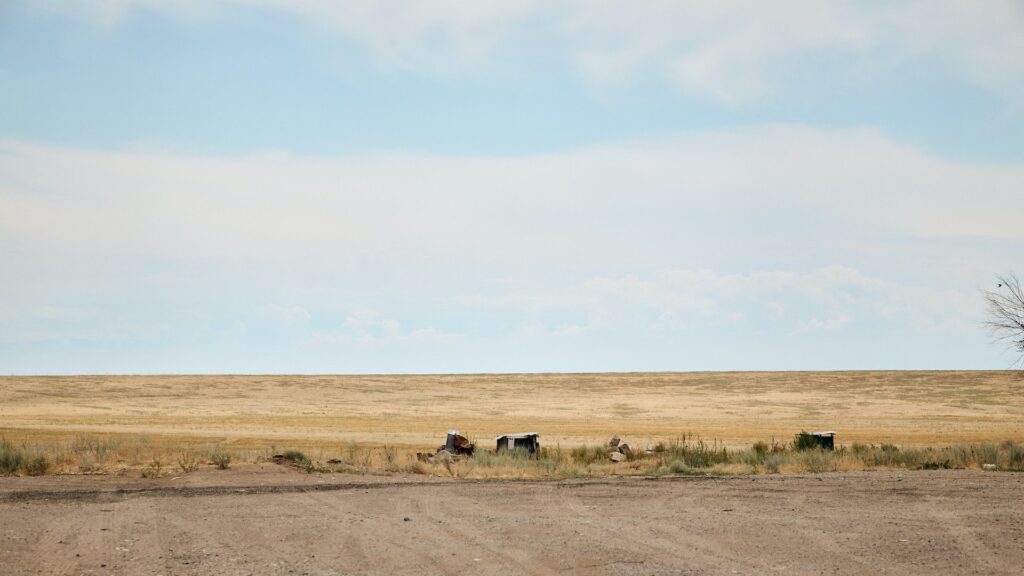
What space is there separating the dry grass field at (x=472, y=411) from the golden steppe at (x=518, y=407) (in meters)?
0.11

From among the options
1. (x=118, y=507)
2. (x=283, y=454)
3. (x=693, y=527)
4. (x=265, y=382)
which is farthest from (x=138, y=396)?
(x=693, y=527)

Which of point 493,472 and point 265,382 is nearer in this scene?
point 493,472

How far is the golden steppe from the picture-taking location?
41875 mm

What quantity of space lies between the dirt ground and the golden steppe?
16.1 metres

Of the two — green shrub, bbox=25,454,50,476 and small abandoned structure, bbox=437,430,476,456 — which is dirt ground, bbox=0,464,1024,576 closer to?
green shrub, bbox=25,454,50,476

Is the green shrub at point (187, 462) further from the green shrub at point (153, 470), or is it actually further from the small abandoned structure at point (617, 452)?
the small abandoned structure at point (617, 452)

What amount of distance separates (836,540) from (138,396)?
62909 mm

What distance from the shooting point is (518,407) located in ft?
210

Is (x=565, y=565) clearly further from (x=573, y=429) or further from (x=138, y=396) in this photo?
(x=138, y=396)

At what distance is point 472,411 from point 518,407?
368 centimetres

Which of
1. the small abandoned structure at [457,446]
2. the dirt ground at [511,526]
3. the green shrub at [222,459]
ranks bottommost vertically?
the dirt ground at [511,526]

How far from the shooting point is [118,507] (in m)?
16.1

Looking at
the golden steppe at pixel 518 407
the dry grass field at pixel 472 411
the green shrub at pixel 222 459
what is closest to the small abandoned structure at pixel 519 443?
the dry grass field at pixel 472 411

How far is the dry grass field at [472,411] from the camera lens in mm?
36688
